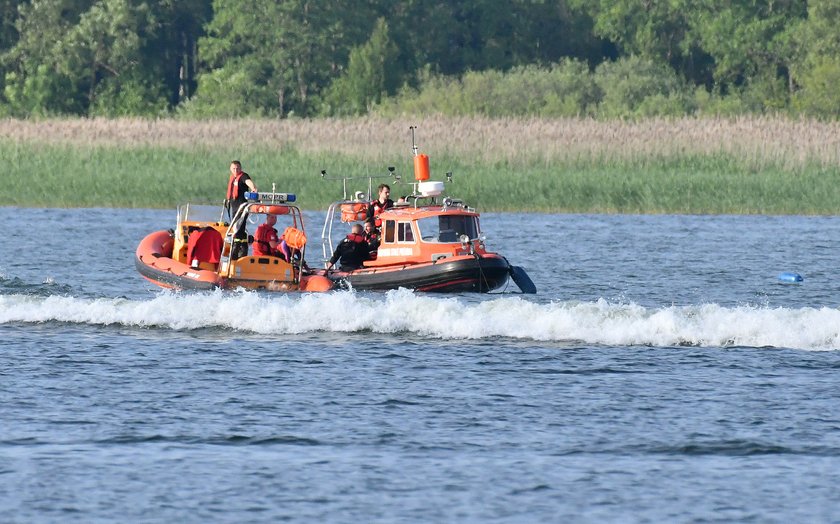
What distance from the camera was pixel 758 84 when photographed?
64.8 metres

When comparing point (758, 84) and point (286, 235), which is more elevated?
point (758, 84)

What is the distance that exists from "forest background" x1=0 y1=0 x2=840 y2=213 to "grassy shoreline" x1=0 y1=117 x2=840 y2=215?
5.0 inches

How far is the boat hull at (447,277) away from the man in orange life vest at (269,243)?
100 centimetres

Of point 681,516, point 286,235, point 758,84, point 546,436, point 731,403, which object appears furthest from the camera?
point 758,84

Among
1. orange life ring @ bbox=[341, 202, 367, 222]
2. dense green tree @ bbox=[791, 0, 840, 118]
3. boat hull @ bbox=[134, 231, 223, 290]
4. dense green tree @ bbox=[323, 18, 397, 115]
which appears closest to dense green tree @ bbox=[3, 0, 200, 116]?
dense green tree @ bbox=[323, 18, 397, 115]

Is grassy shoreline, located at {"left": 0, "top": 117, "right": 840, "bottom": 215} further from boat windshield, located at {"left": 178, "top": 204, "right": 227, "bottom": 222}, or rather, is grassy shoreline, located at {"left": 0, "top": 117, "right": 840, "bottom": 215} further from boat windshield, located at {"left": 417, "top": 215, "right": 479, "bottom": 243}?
boat windshield, located at {"left": 417, "top": 215, "right": 479, "bottom": 243}

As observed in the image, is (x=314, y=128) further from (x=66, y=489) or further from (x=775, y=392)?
(x=66, y=489)

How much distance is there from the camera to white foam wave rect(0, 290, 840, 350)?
19344 mm

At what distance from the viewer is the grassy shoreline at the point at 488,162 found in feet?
125

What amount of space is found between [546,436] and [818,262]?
1538 cm

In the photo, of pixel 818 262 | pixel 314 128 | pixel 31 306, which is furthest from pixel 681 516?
pixel 314 128

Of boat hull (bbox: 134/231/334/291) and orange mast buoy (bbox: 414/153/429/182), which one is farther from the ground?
orange mast buoy (bbox: 414/153/429/182)

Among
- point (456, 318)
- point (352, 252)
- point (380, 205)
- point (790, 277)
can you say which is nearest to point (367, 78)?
point (380, 205)

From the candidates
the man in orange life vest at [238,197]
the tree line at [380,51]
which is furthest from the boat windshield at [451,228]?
the tree line at [380,51]
